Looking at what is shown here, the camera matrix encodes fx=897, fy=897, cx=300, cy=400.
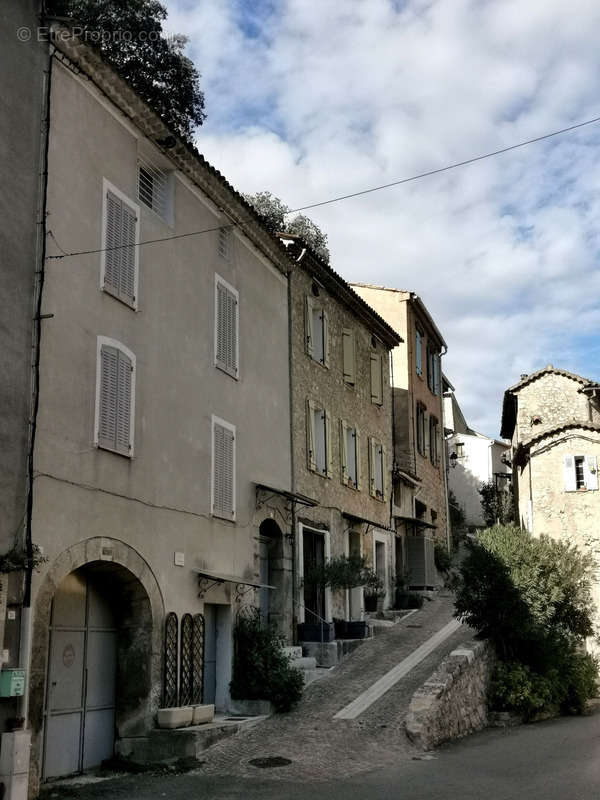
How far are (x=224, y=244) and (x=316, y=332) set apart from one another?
5.01m

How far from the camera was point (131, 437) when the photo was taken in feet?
42.2

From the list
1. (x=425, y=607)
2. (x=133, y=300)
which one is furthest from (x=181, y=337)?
(x=425, y=607)

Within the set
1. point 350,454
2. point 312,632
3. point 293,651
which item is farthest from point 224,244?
point 312,632

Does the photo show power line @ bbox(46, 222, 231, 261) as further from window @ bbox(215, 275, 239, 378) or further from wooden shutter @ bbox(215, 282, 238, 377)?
wooden shutter @ bbox(215, 282, 238, 377)

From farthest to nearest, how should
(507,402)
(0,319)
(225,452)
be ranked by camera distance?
1. (507,402)
2. (225,452)
3. (0,319)

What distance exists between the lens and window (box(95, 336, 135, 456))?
12.3m

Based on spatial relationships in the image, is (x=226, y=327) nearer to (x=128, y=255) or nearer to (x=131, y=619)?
Answer: (x=128, y=255)

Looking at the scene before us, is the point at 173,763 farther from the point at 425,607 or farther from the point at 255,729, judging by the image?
the point at 425,607

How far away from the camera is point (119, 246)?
1329cm

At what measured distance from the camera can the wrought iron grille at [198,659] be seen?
13.9 m

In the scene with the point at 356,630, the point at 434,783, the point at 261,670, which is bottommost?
the point at 434,783

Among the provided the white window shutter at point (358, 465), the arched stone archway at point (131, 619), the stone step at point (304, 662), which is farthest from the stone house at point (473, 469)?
the arched stone archway at point (131, 619)

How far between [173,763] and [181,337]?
650 centimetres

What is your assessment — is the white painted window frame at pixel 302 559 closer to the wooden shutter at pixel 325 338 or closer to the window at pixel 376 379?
the wooden shutter at pixel 325 338
